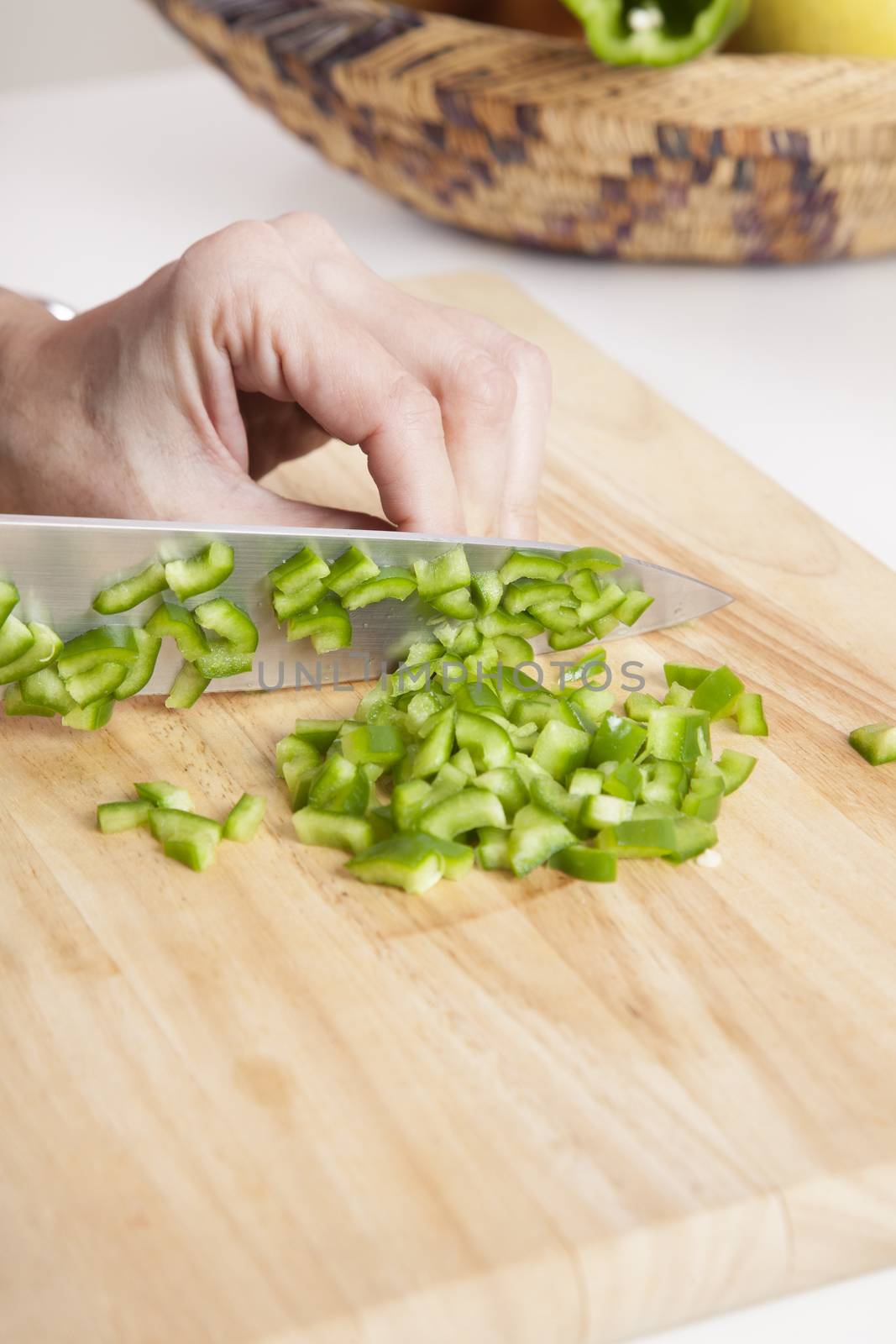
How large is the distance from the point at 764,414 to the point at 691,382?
0.42 feet

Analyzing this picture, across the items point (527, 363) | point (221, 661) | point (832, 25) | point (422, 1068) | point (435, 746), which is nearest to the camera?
point (422, 1068)

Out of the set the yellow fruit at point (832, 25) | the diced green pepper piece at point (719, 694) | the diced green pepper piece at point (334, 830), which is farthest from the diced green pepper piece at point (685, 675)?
the yellow fruit at point (832, 25)

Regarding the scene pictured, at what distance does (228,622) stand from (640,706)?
37cm

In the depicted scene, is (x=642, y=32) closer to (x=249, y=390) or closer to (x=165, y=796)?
(x=249, y=390)

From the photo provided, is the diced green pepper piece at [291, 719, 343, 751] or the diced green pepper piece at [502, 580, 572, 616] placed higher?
the diced green pepper piece at [502, 580, 572, 616]

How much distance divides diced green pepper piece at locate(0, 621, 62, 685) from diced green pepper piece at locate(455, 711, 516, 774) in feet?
1.14

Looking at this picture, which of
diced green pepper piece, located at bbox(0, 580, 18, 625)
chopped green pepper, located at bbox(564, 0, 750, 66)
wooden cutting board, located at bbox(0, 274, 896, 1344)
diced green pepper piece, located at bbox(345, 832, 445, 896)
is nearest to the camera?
wooden cutting board, located at bbox(0, 274, 896, 1344)

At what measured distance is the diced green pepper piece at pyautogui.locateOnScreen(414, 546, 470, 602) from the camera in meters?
1.29

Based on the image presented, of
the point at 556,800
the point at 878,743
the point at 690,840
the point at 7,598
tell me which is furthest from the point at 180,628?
the point at 878,743

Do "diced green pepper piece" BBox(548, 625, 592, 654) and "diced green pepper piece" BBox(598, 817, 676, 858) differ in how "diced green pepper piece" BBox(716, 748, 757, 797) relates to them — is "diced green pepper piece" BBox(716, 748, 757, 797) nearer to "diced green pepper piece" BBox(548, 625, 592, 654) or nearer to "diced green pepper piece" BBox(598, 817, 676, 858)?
"diced green pepper piece" BBox(598, 817, 676, 858)

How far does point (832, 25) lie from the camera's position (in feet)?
6.49

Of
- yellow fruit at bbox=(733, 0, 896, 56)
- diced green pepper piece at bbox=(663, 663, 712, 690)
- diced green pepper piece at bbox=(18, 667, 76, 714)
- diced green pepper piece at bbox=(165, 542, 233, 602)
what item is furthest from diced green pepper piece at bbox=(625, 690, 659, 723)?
yellow fruit at bbox=(733, 0, 896, 56)

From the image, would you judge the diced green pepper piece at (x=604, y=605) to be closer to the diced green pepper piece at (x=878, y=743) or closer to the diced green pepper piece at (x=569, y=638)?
the diced green pepper piece at (x=569, y=638)

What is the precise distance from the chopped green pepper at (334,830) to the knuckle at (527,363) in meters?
0.52
